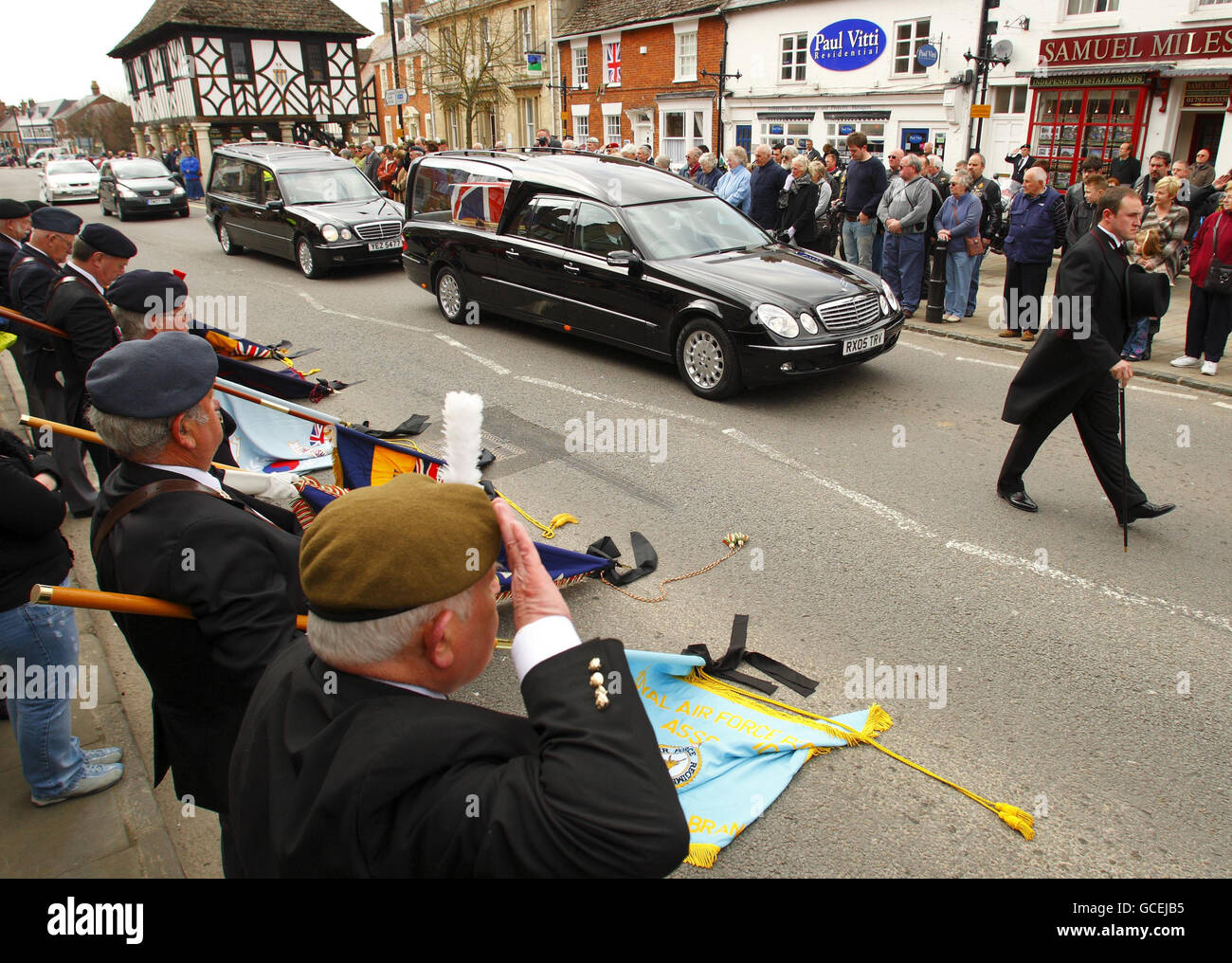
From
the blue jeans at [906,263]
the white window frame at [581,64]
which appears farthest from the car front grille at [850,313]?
the white window frame at [581,64]

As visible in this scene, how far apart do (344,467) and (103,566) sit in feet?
9.79

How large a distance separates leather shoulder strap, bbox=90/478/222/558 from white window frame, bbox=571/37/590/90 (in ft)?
121

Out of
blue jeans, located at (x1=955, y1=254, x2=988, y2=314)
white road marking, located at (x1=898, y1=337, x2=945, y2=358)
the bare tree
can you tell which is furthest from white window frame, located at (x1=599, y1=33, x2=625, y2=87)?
white road marking, located at (x1=898, y1=337, x2=945, y2=358)

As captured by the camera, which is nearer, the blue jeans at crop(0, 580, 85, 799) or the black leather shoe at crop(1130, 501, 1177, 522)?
the blue jeans at crop(0, 580, 85, 799)

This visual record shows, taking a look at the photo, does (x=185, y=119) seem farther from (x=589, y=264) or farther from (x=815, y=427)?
(x=815, y=427)

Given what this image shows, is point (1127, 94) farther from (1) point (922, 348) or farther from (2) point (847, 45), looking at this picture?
(1) point (922, 348)

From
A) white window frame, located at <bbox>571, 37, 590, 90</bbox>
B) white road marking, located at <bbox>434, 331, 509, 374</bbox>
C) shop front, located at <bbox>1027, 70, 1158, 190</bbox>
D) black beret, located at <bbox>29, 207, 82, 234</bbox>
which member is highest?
white window frame, located at <bbox>571, 37, 590, 90</bbox>

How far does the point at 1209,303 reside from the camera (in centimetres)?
880

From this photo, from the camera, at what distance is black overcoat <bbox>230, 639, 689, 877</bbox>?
1.30 metres

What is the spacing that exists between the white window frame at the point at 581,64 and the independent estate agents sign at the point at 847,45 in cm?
1301

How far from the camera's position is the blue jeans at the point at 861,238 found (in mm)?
12078

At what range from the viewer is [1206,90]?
16578 mm

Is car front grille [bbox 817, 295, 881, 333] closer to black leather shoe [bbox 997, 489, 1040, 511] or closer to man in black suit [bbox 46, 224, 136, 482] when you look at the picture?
black leather shoe [bbox 997, 489, 1040, 511]
